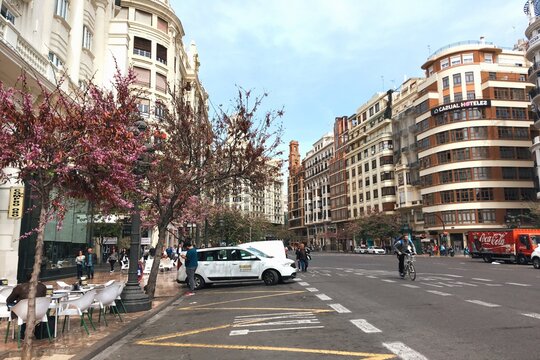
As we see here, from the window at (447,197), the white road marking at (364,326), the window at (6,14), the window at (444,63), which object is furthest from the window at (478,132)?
the white road marking at (364,326)

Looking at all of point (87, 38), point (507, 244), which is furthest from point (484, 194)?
point (87, 38)

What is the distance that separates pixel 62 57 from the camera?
2266cm

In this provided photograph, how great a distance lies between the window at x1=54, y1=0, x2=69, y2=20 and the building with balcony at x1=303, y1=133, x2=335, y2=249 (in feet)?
290

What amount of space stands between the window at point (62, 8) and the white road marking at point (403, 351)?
22332 millimetres

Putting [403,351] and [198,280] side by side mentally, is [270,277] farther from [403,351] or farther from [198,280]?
[403,351]

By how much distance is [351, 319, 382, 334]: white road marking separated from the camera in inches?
306

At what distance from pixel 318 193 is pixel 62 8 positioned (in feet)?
327

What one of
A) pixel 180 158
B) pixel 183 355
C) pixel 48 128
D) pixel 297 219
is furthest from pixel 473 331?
pixel 297 219

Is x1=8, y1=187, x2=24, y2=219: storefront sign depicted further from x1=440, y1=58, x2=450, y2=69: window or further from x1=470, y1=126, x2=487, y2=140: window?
x1=440, y1=58, x2=450, y2=69: window

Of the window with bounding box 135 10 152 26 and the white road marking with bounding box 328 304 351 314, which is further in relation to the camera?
the window with bounding box 135 10 152 26

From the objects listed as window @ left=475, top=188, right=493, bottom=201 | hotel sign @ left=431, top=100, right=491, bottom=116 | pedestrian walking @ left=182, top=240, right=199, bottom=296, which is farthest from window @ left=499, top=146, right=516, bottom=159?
pedestrian walking @ left=182, top=240, right=199, bottom=296

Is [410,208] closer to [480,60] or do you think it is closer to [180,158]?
[480,60]

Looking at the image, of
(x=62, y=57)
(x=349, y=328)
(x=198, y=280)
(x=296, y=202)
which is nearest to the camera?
(x=349, y=328)

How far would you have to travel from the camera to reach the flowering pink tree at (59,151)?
19.4ft
